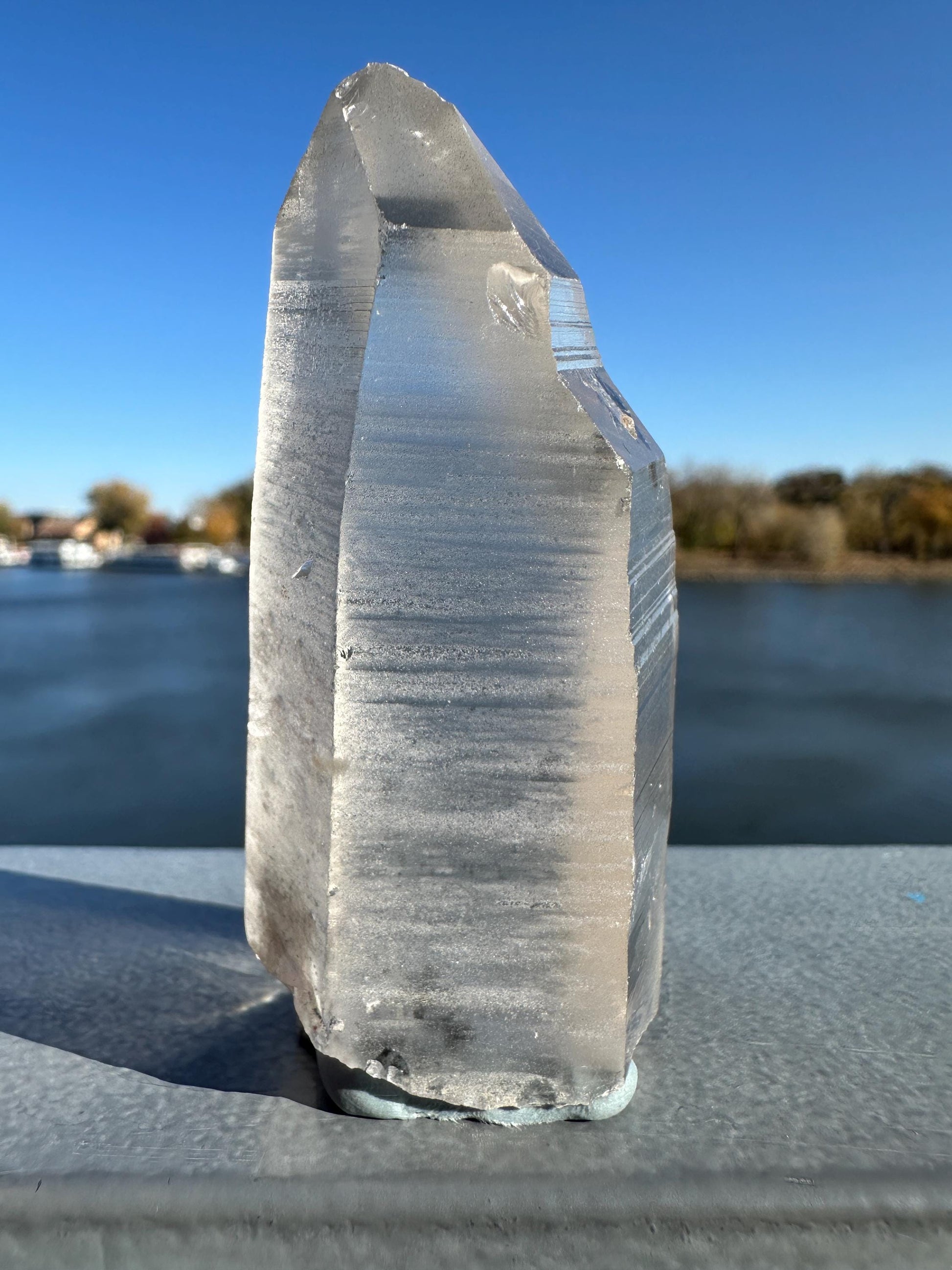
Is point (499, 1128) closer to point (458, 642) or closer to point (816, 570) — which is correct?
point (458, 642)

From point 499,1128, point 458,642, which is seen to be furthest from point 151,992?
point 458,642

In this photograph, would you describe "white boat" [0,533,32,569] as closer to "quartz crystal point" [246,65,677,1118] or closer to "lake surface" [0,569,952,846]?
"lake surface" [0,569,952,846]

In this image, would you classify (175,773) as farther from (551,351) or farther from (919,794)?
(551,351)

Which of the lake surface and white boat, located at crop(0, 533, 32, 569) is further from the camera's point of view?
white boat, located at crop(0, 533, 32, 569)

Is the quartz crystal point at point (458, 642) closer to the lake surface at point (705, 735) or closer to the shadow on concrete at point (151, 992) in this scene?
the shadow on concrete at point (151, 992)

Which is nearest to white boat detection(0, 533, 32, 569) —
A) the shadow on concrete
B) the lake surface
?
the lake surface

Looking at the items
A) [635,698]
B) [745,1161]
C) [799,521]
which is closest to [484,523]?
[635,698]
